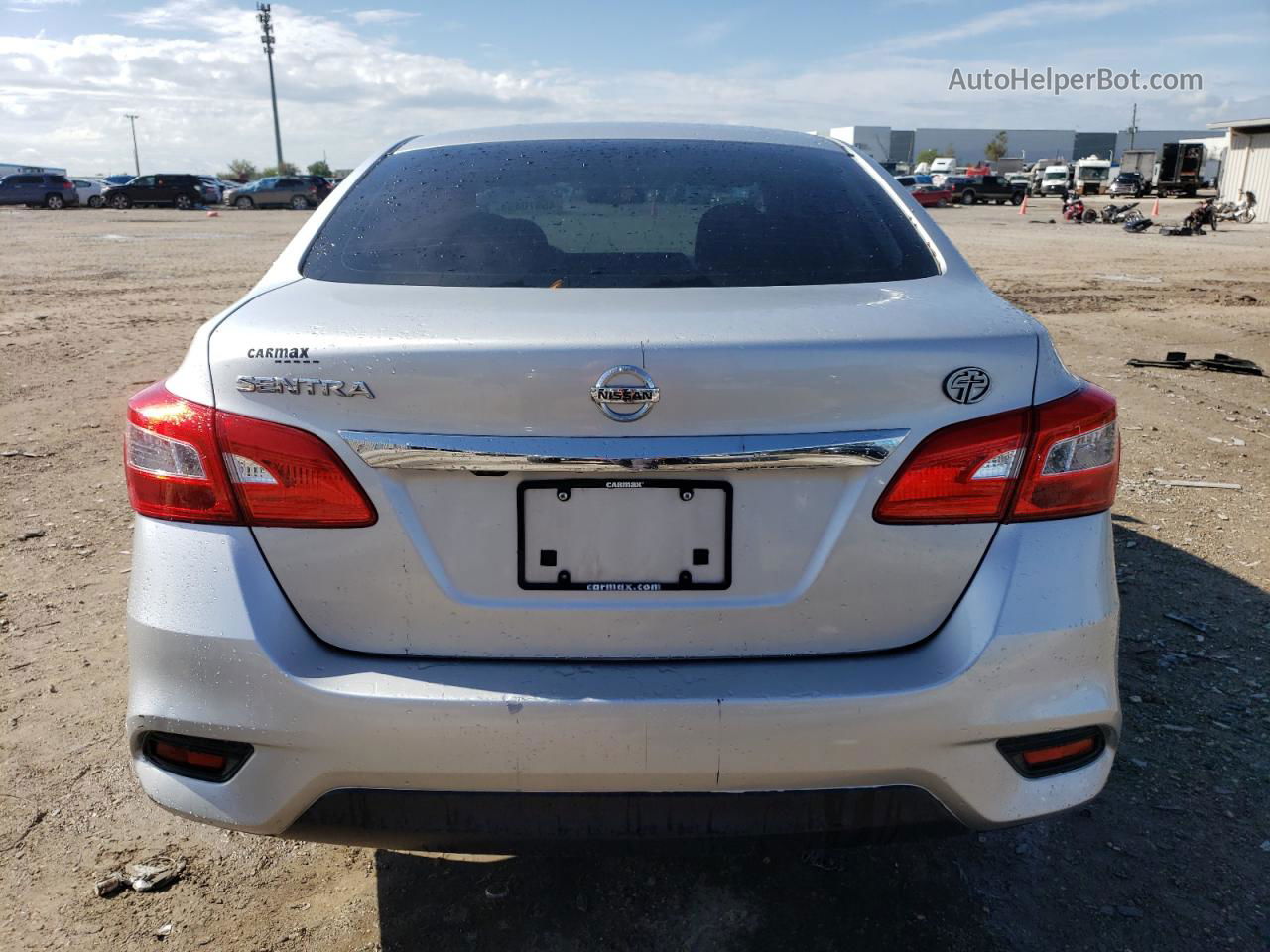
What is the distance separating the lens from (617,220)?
2623mm

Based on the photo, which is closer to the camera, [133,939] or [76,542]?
[133,939]

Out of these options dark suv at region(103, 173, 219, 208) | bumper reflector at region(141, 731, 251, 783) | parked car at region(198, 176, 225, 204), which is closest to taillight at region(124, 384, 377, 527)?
bumper reflector at region(141, 731, 251, 783)

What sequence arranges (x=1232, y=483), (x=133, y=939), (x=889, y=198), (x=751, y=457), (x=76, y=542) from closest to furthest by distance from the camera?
(x=751, y=457), (x=133, y=939), (x=889, y=198), (x=76, y=542), (x=1232, y=483)

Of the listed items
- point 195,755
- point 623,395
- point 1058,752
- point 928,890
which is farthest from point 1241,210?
point 195,755

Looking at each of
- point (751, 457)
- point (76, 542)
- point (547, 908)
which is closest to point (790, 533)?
point (751, 457)

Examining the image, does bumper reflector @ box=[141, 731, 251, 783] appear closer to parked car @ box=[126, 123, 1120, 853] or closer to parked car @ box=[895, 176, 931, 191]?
parked car @ box=[126, 123, 1120, 853]

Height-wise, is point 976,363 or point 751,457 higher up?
point 976,363

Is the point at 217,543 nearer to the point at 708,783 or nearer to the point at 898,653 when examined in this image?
the point at 708,783

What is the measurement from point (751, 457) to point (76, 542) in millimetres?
4050

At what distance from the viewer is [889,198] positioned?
2.63m

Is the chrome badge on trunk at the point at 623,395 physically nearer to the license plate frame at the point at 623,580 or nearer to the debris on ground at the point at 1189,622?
the license plate frame at the point at 623,580

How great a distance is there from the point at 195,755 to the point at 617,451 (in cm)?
96

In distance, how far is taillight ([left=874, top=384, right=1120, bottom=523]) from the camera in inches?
69.0

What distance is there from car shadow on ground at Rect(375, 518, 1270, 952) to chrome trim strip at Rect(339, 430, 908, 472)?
0.91 metres
